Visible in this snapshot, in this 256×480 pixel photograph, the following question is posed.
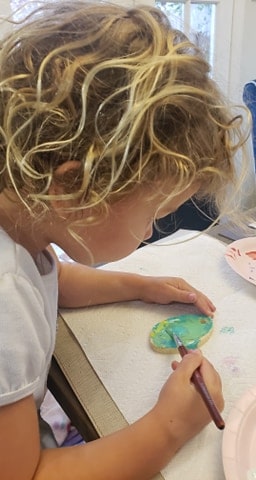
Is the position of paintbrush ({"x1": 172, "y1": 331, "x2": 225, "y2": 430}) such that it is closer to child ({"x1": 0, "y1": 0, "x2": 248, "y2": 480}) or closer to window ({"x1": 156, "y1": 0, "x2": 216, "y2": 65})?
child ({"x1": 0, "y1": 0, "x2": 248, "y2": 480})

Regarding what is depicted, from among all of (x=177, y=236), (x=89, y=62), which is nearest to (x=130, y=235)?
(x=89, y=62)

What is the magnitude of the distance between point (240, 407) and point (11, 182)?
34 centimetres

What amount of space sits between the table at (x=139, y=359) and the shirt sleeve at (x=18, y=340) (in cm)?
10

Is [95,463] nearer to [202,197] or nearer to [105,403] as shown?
[105,403]

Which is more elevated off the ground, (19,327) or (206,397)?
(19,327)

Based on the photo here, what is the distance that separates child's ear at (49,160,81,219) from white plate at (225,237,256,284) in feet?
1.29

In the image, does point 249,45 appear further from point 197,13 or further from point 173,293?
point 173,293

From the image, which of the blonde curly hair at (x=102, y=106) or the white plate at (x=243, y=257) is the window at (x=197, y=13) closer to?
the white plate at (x=243, y=257)

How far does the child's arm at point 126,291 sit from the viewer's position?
71 cm

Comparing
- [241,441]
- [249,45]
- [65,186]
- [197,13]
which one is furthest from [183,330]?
[249,45]

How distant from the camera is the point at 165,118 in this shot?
0.44 m

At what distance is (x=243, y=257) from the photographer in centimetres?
82

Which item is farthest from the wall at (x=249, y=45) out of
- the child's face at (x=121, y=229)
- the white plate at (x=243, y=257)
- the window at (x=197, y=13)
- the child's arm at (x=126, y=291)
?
the child's face at (x=121, y=229)

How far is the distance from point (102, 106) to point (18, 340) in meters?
0.24
